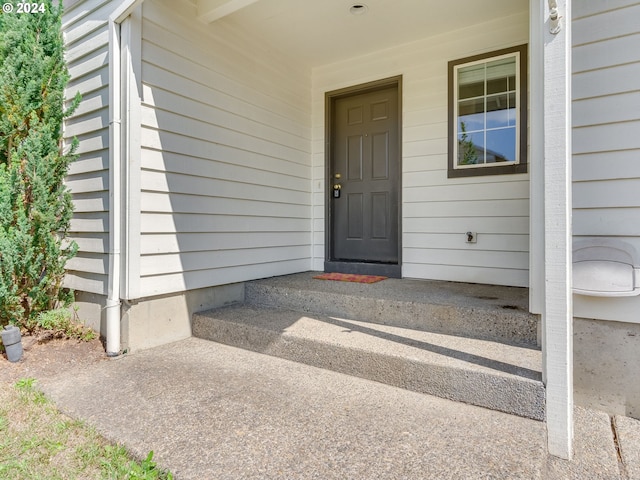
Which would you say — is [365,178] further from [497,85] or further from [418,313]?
[418,313]

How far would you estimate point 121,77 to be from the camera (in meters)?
2.71

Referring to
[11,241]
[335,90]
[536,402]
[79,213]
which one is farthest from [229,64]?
[536,402]

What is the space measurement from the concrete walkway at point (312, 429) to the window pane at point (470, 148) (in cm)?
219

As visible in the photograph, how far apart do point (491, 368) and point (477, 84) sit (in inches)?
103

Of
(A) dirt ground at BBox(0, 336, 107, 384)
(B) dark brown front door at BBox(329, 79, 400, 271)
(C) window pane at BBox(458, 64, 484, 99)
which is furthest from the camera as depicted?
(B) dark brown front door at BBox(329, 79, 400, 271)

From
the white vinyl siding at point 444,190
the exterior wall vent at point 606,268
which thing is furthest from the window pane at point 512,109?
the exterior wall vent at point 606,268

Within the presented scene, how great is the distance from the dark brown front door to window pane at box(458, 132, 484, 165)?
63 cm

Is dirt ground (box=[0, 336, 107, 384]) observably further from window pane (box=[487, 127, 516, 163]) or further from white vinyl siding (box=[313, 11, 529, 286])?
window pane (box=[487, 127, 516, 163])

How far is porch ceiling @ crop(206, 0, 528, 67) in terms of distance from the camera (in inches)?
122

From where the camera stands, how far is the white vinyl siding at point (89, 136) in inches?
115

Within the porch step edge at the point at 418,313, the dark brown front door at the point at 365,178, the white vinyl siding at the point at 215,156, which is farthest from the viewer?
the dark brown front door at the point at 365,178

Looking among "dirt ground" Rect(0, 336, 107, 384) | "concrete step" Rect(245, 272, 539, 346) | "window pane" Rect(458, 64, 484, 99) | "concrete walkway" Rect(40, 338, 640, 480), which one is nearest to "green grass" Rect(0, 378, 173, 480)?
"concrete walkway" Rect(40, 338, 640, 480)

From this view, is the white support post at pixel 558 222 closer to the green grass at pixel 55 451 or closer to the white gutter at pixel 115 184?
the green grass at pixel 55 451

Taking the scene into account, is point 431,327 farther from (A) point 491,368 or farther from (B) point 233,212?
(B) point 233,212
